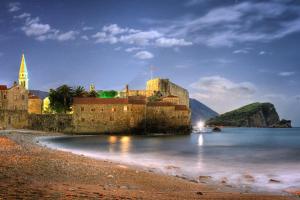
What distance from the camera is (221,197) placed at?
44.7 ft

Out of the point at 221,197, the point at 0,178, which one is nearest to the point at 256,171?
the point at 221,197

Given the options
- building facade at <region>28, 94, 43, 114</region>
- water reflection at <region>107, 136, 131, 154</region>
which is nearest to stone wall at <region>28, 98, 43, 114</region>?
building facade at <region>28, 94, 43, 114</region>

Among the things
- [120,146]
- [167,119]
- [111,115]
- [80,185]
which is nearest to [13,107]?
[111,115]

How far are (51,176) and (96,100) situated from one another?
59.5 metres

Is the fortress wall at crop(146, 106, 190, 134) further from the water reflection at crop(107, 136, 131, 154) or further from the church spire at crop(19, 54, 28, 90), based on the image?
the church spire at crop(19, 54, 28, 90)

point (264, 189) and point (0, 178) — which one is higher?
point (0, 178)

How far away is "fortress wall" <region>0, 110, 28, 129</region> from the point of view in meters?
69.4

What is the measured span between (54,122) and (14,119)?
8021mm

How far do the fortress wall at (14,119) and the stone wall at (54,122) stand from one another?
6.70 ft

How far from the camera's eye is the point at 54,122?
7450 centimetres

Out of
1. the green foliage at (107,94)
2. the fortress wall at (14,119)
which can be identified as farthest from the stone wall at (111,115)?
the green foliage at (107,94)

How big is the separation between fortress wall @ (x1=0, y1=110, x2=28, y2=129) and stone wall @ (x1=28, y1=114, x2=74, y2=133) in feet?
6.70

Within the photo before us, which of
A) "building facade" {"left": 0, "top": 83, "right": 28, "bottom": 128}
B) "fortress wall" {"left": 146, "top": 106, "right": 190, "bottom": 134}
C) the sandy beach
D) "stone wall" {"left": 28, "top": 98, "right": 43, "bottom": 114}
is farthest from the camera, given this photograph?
"stone wall" {"left": 28, "top": 98, "right": 43, "bottom": 114}

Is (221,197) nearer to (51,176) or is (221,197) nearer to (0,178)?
(51,176)
